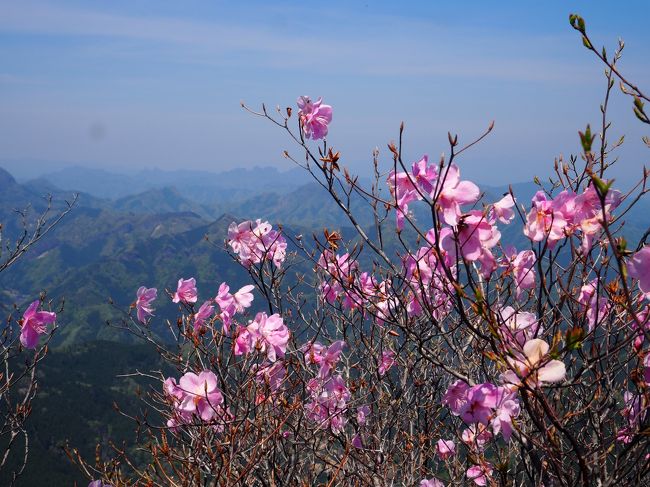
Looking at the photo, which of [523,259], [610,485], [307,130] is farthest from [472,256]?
[307,130]

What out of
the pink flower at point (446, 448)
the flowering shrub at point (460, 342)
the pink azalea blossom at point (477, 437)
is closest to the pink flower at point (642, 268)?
the flowering shrub at point (460, 342)

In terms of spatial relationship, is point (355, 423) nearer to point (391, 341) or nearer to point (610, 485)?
point (391, 341)

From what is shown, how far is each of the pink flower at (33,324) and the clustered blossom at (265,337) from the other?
1.64 meters

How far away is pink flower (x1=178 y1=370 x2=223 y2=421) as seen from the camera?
3039 mm

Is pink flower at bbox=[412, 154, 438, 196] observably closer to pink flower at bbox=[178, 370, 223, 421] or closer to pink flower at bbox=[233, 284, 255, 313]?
pink flower at bbox=[178, 370, 223, 421]

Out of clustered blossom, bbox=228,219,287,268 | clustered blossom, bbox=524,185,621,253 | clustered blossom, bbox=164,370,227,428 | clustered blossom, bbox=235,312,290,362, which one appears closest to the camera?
clustered blossom, bbox=524,185,621,253

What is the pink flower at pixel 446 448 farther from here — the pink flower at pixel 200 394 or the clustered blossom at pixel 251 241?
the pink flower at pixel 200 394

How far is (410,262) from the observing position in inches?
132

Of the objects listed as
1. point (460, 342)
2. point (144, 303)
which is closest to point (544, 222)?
point (460, 342)

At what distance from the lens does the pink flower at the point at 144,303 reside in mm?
4656

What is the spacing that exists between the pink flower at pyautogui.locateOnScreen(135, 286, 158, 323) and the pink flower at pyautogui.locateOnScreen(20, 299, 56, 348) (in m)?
0.71

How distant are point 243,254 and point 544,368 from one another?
3.22 m

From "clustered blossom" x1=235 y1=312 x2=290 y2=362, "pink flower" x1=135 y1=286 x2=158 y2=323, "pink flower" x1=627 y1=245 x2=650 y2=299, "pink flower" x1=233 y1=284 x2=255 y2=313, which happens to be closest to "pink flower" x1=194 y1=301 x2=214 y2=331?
"pink flower" x1=233 y1=284 x2=255 y2=313

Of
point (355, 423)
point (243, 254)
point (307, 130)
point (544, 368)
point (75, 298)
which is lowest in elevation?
point (75, 298)
